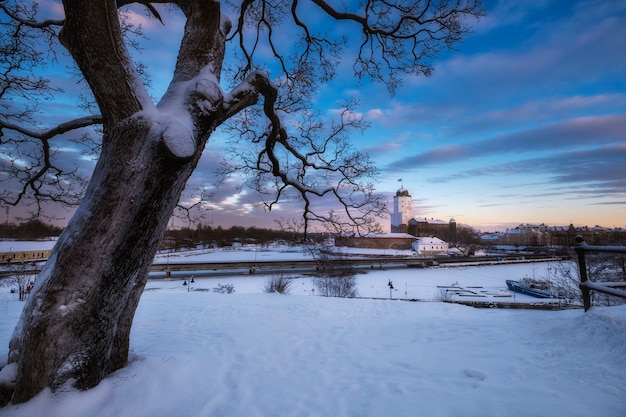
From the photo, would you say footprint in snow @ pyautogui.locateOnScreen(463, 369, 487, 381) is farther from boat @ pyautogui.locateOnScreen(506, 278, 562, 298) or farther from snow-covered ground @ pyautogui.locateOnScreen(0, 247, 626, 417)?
boat @ pyautogui.locateOnScreen(506, 278, 562, 298)

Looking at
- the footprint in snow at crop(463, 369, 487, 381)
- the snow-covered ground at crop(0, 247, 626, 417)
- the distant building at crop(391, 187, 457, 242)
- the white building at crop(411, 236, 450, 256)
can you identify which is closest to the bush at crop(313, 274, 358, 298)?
the snow-covered ground at crop(0, 247, 626, 417)

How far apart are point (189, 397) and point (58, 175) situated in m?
5.29

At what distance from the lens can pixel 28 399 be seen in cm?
219

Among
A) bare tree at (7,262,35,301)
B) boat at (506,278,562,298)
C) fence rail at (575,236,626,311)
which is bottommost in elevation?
boat at (506,278,562,298)

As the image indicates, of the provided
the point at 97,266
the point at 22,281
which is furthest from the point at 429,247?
the point at 97,266

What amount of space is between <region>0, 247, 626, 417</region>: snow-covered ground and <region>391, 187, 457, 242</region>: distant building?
115m

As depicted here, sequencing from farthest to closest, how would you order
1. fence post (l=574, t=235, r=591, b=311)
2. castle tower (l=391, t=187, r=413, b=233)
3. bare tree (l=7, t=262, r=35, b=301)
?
castle tower (l=391, t=187, r=413, b=233) → bare tree (l=7, t=262, r=35, b=301) → fence post (l=574, t=235, r=591, b=311)

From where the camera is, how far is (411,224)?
429ft

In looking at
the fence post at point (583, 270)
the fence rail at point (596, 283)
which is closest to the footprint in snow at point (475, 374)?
the fence rail at point (596, 283)

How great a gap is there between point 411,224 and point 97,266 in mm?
136070

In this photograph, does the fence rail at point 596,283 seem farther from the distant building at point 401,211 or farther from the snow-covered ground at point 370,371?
the distant building at point 401,211

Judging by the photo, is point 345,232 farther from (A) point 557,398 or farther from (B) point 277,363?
(A) point 557,398

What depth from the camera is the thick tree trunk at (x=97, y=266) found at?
2.24m

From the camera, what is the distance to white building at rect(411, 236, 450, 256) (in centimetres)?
9106
